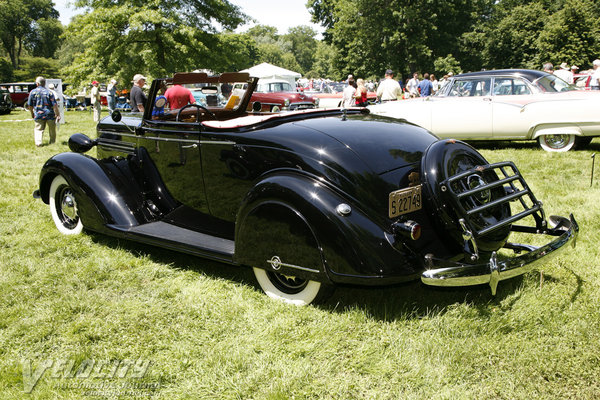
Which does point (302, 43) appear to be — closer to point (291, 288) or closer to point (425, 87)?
point (425, 87)

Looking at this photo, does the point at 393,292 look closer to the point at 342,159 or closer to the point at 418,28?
the point at 342,159

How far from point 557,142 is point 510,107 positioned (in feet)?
3.63

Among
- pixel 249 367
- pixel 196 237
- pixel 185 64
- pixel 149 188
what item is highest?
pixel 185 64

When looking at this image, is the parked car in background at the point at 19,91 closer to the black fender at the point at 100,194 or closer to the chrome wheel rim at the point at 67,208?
the chrome wheel rim at the point at 67,208

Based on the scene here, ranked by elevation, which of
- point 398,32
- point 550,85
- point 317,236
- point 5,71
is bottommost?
point 317,236

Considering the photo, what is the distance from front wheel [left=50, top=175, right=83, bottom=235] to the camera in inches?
187

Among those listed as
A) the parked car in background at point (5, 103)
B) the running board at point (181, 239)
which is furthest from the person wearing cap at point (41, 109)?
the parked car in background at point (5, 103)

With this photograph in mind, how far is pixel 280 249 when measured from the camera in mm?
3033

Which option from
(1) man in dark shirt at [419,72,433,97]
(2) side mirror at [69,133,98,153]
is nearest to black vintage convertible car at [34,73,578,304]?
(2) side mirror at [69,133,98,153]

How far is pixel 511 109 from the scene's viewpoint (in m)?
9.18

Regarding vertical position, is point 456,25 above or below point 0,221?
above

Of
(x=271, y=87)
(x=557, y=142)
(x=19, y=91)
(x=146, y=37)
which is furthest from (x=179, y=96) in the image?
(x=19, y=91)

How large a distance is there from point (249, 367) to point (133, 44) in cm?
2160

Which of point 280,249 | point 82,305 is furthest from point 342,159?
point 82,305
